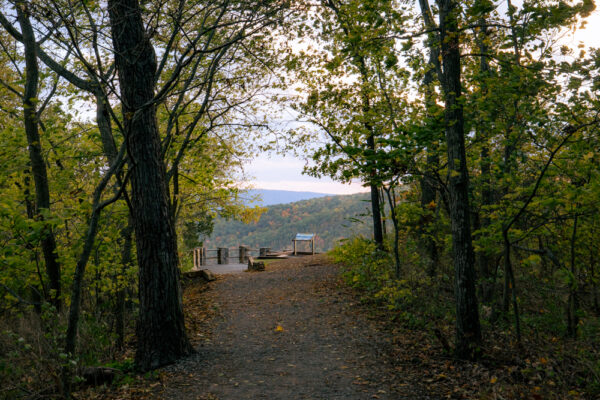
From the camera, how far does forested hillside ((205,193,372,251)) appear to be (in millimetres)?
68688

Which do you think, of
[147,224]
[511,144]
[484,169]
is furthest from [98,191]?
[484,169]

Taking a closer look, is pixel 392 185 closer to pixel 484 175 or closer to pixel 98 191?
pixel 484 175

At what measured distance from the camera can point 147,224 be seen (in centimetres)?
568

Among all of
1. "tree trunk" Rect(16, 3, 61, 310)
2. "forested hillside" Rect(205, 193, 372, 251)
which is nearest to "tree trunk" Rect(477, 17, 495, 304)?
"tree trunk" Rect(16, 3, 61, 310)

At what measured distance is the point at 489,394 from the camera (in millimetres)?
4121

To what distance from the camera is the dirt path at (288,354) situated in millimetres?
4855

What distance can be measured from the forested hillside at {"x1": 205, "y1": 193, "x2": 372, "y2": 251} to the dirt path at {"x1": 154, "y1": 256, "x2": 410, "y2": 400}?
54.3 metres

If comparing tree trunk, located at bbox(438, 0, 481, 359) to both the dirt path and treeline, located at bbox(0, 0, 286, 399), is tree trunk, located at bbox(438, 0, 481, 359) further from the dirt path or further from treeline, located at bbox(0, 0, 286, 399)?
treeline, located at bbox(0, 0, 286, 399)

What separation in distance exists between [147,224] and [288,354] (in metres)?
3.06

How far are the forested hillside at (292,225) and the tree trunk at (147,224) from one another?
5801 centimetres

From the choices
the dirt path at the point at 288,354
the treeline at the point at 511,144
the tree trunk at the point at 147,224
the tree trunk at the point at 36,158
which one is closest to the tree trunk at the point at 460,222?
the treeline at the point at 511,144

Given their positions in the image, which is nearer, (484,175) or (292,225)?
(484,175)

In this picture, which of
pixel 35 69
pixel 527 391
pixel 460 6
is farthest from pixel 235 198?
pixel 527 391

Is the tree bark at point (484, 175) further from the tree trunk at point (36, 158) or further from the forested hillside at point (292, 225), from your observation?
the forested hillside at point (292, 225)
